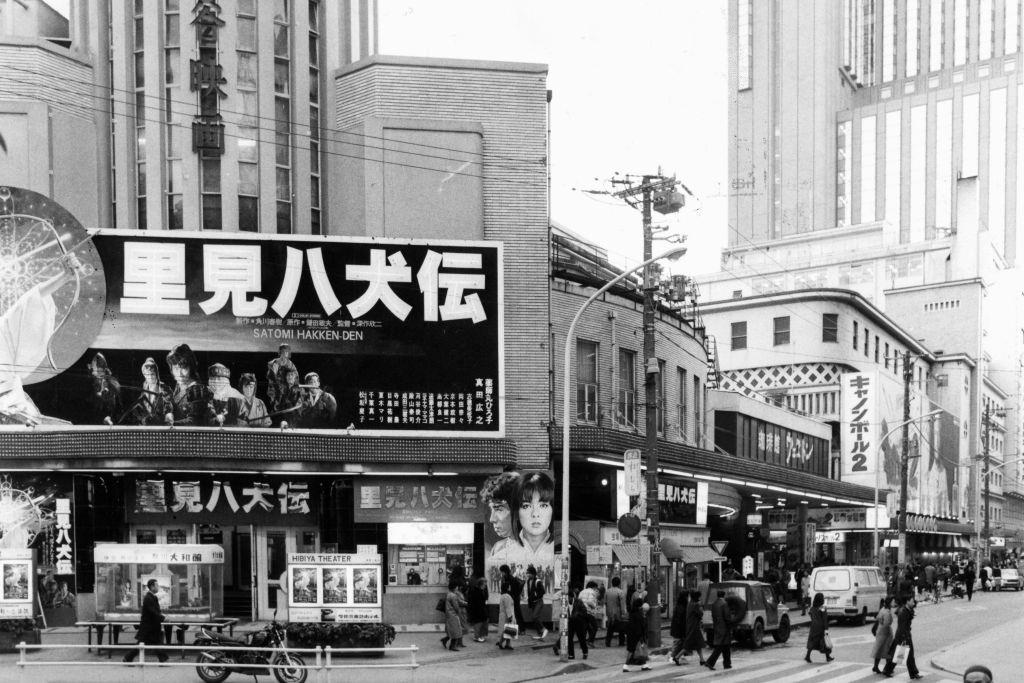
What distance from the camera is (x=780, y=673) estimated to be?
2417 cm

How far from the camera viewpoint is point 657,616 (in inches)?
1142

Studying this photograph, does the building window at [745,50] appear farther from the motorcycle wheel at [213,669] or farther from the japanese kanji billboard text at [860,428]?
the motorcycle wheel at [213,669]

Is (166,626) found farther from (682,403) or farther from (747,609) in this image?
(682,403)

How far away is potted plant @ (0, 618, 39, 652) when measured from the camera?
24.5 metres

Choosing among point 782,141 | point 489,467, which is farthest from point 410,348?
point 782,141

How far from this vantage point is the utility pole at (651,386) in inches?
1132

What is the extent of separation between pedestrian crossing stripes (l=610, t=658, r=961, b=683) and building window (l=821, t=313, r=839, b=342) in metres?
55.7

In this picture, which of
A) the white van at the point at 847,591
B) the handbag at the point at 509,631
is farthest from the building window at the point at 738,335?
the handbag at the point at 509,631

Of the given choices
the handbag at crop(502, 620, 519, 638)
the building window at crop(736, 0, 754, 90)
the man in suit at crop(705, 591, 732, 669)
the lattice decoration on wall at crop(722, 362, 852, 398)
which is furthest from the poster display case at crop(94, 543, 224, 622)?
the building window at crop(736, 0, 754, 90)

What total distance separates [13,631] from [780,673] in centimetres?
1583

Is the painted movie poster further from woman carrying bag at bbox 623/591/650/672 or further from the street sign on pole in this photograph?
woman carrying bag at bbox 623/591/650/672

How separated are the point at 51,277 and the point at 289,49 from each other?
9130 mm

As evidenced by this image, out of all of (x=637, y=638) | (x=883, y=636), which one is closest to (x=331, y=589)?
(x=637, y=638)

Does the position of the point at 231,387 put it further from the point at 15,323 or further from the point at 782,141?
the point at 782,141
